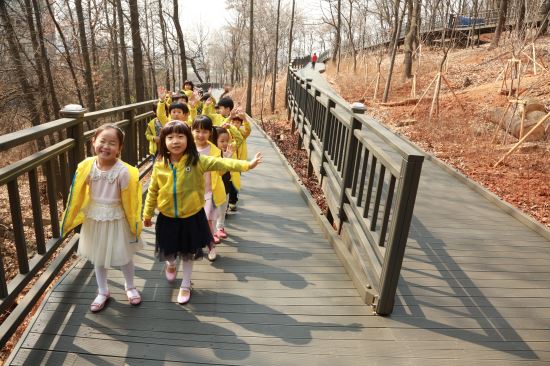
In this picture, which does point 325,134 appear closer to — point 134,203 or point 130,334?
point 134,203

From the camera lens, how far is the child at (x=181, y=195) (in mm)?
2756

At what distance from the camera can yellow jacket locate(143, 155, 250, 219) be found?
110 inches

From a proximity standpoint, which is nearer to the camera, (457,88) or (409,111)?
(409,111)

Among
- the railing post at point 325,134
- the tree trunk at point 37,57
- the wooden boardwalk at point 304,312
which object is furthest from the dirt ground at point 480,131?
the tree trunk at point 37,57

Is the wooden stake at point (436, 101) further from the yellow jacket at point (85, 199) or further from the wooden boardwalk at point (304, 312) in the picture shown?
the yellow jacket at point (85, 199)

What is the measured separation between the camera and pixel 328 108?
192 inches

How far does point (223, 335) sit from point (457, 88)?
51.8ft

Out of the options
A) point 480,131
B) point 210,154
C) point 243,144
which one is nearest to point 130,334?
point 210,154

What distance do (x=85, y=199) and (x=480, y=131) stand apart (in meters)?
9.77

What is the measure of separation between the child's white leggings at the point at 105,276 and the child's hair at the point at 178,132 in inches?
33.3

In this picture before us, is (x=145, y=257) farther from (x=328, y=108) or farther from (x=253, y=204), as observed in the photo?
(x=328, y=108)

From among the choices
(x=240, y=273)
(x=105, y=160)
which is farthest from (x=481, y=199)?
(x=105, y=160)

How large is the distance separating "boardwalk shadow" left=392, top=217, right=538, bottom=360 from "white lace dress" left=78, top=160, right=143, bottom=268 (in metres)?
2.05

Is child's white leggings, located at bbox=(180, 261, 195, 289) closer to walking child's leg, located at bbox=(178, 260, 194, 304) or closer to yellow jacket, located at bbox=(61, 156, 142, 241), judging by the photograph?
walking child's leg, located at bbox=(178, 260, 194, 304)
